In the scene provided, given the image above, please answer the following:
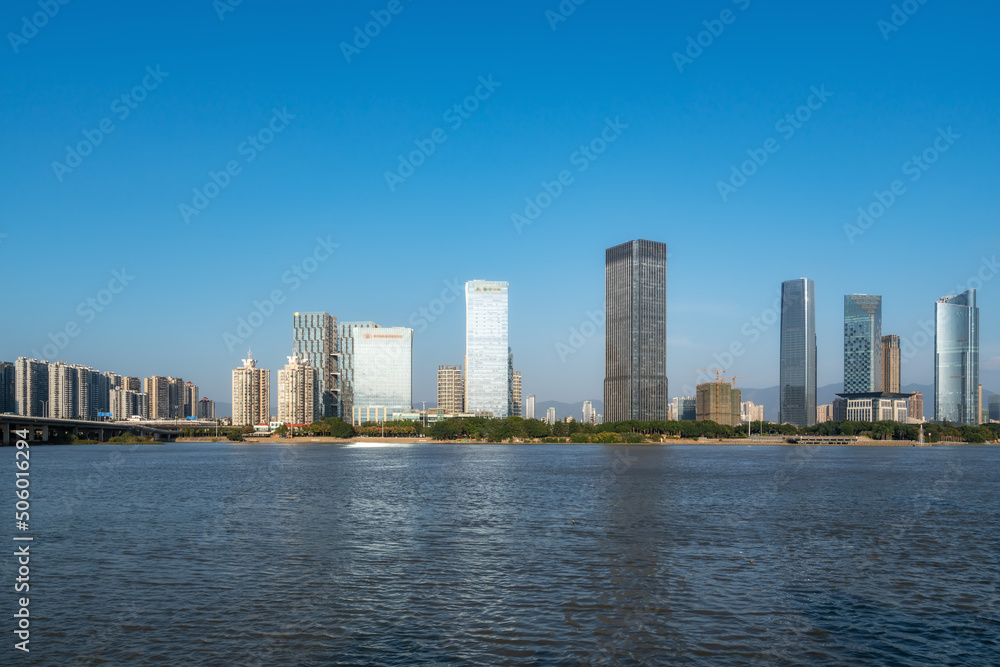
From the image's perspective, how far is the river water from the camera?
72.1 feet

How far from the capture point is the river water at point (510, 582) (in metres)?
22.0

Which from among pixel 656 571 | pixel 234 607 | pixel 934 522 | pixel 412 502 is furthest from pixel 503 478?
pixel 234 607

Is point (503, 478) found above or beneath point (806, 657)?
beneath

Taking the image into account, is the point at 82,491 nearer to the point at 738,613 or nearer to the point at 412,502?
the point at 412,502

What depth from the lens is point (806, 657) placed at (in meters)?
21.3

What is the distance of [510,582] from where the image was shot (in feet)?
98.0

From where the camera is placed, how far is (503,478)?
3418 inches

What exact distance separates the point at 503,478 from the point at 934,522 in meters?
47.0

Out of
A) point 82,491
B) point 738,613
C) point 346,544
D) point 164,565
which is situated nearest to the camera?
point 738,613

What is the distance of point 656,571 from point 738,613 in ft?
21.9

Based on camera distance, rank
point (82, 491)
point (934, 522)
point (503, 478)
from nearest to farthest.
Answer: point (934, 522), point (82, 491), point (503, 478)

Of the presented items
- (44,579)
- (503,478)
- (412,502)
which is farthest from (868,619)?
(503,478)

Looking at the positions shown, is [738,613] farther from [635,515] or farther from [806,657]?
[635,515]

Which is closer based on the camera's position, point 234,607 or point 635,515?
point 234,607
